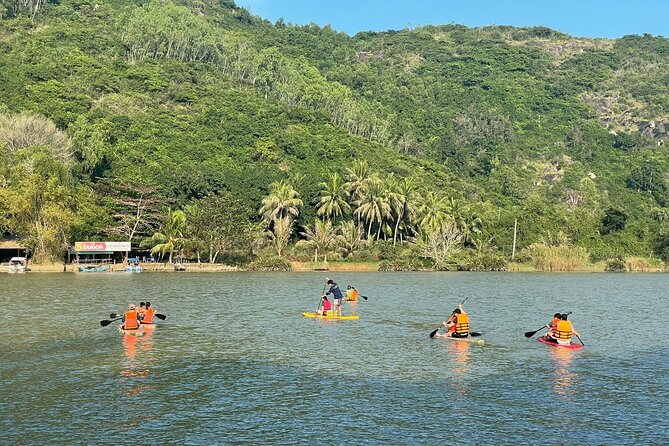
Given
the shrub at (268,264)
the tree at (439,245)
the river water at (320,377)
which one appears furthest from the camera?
the tree at (439,245)

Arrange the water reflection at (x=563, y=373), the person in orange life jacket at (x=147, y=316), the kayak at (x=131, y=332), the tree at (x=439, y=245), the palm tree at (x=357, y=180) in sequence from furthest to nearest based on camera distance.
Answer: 1. the palm tree at (x=357, y=180)
2. the tree at (x=439, y=245)
3. the person in orange life jacket at (x=147, y=316)
4. the kayak at (x=131, y=332)
5. the water reflection at (x=563, y=373)

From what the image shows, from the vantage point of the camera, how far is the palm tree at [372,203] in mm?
123000

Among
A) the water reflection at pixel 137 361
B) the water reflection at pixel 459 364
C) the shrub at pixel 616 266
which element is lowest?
the water reflection at pixel 137 361

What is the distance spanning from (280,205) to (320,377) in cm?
8952

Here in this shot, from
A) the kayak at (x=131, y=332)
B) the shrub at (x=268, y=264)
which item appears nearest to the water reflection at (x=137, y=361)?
the kayak at (x=131, y=332)

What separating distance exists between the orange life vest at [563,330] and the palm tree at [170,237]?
71919 mm

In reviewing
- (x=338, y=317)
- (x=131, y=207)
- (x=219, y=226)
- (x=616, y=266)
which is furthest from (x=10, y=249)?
(x=616, y=266)

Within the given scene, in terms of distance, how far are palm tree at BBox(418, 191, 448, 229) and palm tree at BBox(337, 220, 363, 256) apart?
12740 mm

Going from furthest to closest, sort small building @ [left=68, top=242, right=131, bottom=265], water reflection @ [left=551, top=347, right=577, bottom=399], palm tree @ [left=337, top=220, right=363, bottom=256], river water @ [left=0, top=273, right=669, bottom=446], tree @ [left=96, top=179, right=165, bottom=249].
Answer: palm tree @ [left=337, top=220, right=363, bottom=256] < tree @ [left=96, top=179, right=165, bottom=249] < small building @ [left=68, top=242, right=131, bottom=265] < water reflection @ [left=551, top=347, right=577, bottom=399] < river water @ [left=0, top=273, right=669, bottom=446]

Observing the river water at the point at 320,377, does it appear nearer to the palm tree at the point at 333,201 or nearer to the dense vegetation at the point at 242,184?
the dense vegetation at the point at 242,184

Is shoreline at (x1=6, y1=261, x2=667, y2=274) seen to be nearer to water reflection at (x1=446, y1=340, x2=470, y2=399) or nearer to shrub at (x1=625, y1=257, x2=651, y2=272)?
shrub at (x1=625, y1=257, x2=651, y2=272)

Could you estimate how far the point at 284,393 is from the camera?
25.4 meters

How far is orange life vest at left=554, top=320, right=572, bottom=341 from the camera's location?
36.0m

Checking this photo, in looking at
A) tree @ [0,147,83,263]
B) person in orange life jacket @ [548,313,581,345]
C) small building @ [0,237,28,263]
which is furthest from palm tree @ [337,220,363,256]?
person in orange life jacket @ [548,313,581,345]
